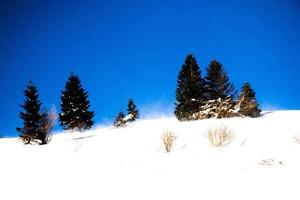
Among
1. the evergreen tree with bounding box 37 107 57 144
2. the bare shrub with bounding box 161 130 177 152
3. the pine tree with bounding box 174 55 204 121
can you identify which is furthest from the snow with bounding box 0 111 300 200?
the pine tree with bounding box 174 55 204 121

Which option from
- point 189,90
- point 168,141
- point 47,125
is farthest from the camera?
point 189,90

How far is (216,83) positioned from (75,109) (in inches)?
755

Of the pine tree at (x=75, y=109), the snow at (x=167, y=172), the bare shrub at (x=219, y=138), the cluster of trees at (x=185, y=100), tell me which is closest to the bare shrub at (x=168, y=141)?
the snow at (x=167, y=172)

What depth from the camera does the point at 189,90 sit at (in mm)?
36469

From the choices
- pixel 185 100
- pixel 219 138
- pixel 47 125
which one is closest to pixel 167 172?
pixel 219 138

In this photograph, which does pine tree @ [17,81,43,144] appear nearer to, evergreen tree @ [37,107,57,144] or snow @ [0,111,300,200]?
evergreen tree @ [37,107,57,144]

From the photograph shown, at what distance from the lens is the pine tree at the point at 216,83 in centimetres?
3600

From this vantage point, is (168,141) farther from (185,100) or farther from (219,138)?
(185,100)

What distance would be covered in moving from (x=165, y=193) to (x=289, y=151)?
578 cm

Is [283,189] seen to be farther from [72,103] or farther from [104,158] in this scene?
[72,103]

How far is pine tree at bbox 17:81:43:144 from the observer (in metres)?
26.1

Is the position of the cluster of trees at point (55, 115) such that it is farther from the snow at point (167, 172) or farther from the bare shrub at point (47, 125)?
the snow at point (167, 172)

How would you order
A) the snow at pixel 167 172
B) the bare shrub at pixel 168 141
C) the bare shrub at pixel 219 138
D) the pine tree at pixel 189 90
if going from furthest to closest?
the pine tree at pixel 189 90 < the bare shrub at pixel 168 141 < the bare shrub at pixel 219 138 < the snow at pixel 167 172

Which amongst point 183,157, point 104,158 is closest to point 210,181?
point 183,157
